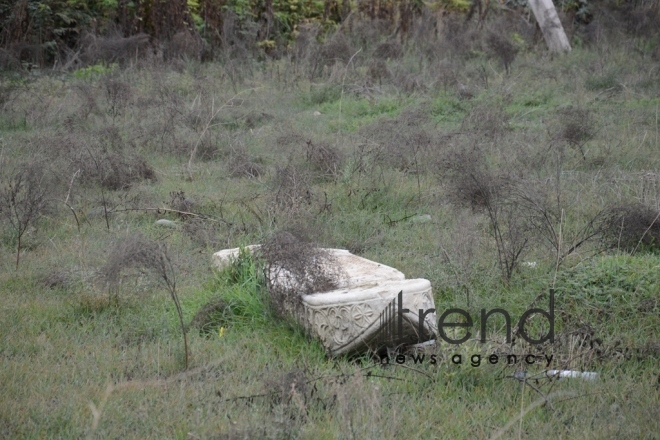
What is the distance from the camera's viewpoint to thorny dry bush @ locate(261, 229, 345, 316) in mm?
4535

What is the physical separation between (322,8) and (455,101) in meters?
8.01

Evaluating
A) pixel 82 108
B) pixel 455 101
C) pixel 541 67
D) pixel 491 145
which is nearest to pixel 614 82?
pixel 541 67

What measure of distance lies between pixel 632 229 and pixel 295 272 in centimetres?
280

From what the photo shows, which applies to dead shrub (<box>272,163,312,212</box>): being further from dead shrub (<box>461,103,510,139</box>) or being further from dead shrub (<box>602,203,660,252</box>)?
dead shrub (<box>461,103,510,139</box>)

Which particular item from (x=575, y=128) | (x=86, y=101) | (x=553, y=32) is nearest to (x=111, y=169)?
(x=86, y=101)

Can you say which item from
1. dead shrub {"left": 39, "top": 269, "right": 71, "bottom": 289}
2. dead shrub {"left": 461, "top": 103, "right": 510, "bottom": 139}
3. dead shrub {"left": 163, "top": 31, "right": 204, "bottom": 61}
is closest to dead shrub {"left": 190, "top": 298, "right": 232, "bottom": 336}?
dead shrub {"left": 39, "top": 269, "right": 71, "bottom": 289}

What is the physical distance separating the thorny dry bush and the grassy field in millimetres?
185

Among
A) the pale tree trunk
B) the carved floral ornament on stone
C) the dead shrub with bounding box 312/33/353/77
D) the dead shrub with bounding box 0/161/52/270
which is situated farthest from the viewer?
the pale tree trunk

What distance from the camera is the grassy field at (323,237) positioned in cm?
372

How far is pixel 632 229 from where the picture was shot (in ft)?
19.2

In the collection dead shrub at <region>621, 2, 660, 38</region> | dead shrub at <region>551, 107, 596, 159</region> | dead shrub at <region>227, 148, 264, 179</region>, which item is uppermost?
dead shrub at <region>621, 2, 660, 38</region>

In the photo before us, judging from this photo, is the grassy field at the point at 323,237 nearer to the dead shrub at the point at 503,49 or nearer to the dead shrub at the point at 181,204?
the dead shrub at the point at 181,204

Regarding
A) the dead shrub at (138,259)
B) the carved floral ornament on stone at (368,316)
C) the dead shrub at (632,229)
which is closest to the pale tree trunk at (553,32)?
the dead shrub at (632,229)

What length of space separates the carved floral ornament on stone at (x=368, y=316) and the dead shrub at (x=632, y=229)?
7.02 feet
